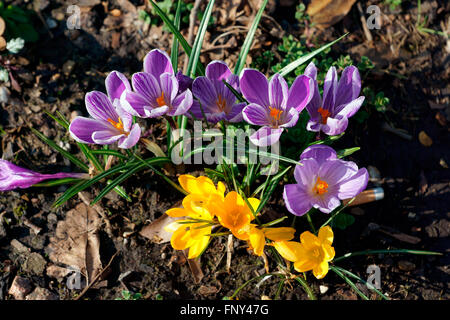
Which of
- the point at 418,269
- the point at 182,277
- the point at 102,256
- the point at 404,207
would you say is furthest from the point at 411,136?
the point at 102,256

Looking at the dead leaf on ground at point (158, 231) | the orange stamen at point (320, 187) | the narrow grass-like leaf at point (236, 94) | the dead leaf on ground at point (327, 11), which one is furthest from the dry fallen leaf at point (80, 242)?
the dead leaf on ground at point (327, 11)

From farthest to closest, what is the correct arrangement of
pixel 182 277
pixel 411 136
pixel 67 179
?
pixel 411 136 < pixel 182 277 < pixel 67 179

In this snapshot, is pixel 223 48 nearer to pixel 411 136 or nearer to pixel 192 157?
pixel 192 157

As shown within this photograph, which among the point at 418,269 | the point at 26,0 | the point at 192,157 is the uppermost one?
the point at 26,0

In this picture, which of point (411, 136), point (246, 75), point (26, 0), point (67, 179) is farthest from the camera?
point (26, 0)

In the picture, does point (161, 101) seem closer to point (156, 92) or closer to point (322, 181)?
point (156, 92)

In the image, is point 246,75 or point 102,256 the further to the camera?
point 102,256

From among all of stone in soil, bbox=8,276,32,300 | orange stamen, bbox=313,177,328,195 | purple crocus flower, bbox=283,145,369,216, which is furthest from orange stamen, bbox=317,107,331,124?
stone in soil, bbox=8,276,32,300

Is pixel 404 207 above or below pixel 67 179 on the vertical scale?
below
